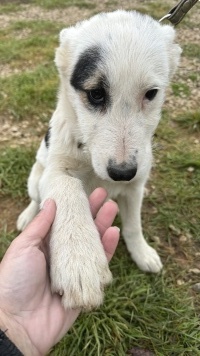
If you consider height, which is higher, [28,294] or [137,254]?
[28,294]

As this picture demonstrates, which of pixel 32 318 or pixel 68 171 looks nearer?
pixel 32 318

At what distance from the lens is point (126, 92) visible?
2627 mm

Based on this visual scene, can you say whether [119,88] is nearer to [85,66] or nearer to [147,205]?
[85,66]

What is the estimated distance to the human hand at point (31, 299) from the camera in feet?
7.66

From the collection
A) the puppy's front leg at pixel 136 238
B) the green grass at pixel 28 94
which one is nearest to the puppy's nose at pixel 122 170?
the puppy's front leg at pixel 136 238

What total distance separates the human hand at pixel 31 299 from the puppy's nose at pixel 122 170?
1.63 feet

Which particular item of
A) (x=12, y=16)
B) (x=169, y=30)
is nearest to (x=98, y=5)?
(x=12, y=16)

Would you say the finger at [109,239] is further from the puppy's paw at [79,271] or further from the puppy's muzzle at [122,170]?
the puppy's muzzle at [122,170]

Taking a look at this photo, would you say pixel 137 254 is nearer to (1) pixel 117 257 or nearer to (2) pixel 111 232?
(1) pixel 117 257

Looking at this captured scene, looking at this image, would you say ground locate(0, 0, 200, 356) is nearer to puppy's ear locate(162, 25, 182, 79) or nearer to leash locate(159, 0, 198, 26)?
puppy's ear locate(162, 25, 182, 79)

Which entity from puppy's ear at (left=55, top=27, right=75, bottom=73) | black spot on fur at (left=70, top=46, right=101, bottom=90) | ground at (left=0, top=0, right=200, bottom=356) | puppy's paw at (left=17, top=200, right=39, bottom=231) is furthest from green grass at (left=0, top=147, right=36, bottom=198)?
black spot on fur at (left=70, top=46, right=101, bottom=90)

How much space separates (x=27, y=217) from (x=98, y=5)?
8.29 m

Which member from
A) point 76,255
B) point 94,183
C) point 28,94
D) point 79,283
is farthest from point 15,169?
point 79,283

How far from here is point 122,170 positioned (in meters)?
2.48
